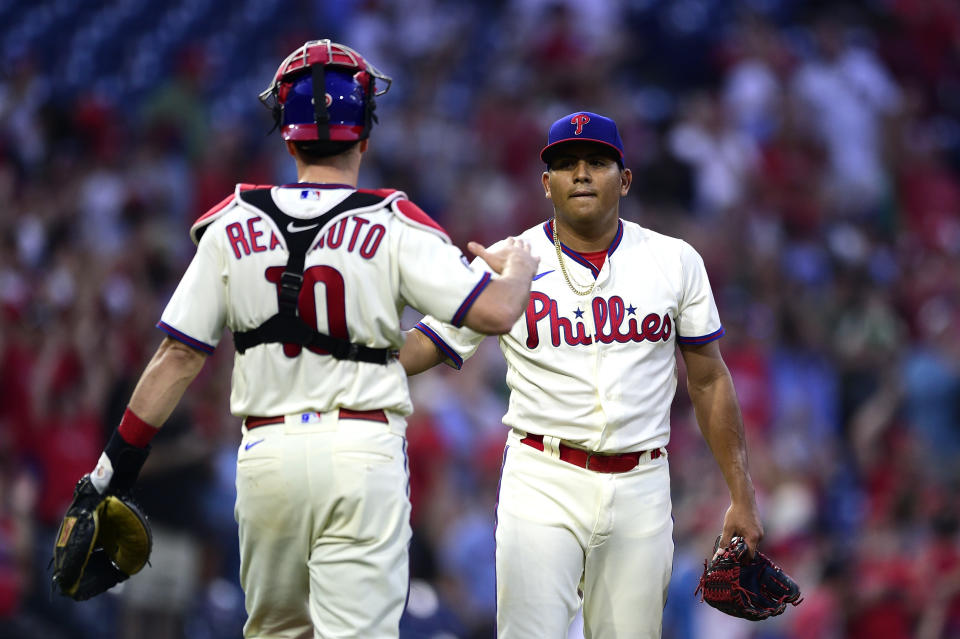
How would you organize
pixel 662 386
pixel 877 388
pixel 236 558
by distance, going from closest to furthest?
1. pixel 662 386
2. pixel 236 558
3. pixel 877 388

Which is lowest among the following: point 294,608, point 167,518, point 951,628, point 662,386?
point 951,628

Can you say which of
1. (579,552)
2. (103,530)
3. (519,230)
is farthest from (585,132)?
(519,230)

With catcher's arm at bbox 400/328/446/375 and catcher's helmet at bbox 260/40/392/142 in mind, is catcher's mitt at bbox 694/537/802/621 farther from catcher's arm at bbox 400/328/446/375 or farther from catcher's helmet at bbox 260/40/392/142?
catcher's helmet at bbox 260/40/392/142

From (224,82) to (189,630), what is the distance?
619 centimetres

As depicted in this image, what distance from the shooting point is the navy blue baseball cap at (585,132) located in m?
4.84

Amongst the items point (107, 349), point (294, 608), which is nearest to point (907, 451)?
point (107, 349)

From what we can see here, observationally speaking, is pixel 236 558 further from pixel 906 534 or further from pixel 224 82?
pixel 224 82

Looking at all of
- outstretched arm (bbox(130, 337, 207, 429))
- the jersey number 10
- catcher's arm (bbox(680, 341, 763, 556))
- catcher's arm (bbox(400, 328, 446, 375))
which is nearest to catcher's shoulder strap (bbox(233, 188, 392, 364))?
the jersey number 10

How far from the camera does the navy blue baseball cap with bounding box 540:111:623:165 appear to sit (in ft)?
15.9

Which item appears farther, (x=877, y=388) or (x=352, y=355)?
(x=877, y=388)

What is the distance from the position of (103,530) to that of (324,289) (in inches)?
45.2

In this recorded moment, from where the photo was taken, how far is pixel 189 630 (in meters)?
8.22

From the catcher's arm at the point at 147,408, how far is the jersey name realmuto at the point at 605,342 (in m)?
1.04

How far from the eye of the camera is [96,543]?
430 cm
